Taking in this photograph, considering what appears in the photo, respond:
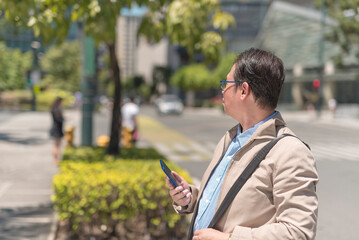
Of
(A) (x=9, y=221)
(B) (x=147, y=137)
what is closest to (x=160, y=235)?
(A) (x=9, y=221)

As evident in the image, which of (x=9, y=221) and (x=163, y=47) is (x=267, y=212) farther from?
(x=163, y=47)

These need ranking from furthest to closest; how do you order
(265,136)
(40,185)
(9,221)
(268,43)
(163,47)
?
(163,47) < (268,43) < (40,185) < (9,221) < (265,136)

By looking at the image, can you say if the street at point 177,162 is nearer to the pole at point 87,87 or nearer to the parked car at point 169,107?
the pole at point 87,87

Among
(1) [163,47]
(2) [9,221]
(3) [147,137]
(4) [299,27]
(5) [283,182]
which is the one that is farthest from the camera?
(1) [163,47]

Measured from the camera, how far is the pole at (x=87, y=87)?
10000mm

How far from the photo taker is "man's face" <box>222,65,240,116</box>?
217 cm

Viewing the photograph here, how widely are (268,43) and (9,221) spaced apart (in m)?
58.0

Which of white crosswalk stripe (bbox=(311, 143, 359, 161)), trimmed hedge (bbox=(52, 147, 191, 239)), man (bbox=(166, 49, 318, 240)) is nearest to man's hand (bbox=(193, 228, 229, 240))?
man (bbox=(166, 49, 318, 240))

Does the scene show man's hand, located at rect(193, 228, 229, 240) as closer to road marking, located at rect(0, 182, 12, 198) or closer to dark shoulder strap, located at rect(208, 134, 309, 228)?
dark shoulder strap, located at rect(208, 134, 309, 228)

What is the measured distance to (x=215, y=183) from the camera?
2225 millimetres

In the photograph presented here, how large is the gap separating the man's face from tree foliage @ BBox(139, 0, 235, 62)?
464 centimetres

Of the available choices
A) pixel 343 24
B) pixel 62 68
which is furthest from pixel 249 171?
pixel 62 68

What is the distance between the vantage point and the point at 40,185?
943 centimetres

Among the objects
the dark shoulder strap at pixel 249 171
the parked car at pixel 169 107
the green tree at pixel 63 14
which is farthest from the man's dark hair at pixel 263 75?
the parked car at pixel 169 107
